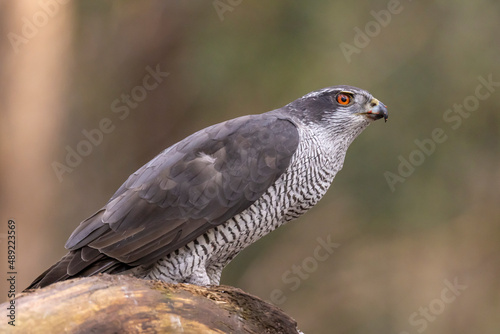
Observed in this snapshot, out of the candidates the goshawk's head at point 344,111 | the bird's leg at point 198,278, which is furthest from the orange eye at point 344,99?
the bird's leg at point 198,278

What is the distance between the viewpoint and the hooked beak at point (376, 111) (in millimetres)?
4992

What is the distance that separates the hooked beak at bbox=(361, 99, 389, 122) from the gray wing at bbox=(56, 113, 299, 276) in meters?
0.64

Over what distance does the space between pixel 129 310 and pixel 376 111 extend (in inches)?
98.6

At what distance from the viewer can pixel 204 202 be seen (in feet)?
14.8

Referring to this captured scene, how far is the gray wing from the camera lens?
14.5 feet

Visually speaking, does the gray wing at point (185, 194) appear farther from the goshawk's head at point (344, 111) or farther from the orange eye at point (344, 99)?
the orange eye at point (344, 99)

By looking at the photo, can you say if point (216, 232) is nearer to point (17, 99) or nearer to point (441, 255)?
point (17, 99)

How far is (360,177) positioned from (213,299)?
7.36 meters

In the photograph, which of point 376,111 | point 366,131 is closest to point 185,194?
point 376,111

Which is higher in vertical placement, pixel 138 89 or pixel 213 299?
pixel 138 89

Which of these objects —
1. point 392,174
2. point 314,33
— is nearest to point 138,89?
point 314,33

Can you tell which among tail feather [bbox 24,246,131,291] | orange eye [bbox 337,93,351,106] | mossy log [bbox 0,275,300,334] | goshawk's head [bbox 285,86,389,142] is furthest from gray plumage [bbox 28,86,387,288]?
mossy log [bbox 0,275,300,334]

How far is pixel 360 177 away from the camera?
1091cm

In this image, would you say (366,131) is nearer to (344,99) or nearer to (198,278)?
(344,99)
